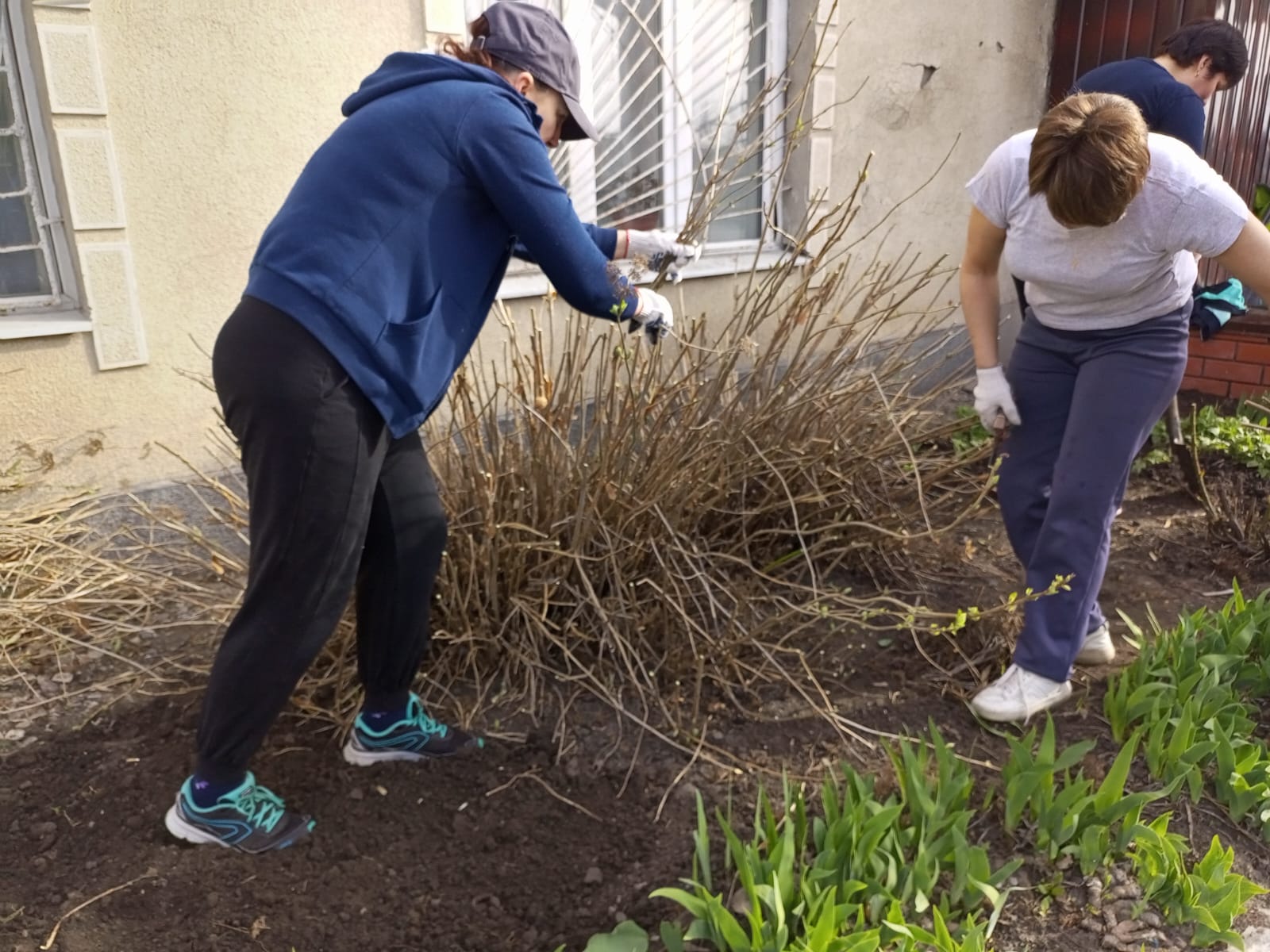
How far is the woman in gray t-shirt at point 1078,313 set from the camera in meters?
2.13

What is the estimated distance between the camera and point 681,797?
2.21 m

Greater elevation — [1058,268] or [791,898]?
[1058,268]

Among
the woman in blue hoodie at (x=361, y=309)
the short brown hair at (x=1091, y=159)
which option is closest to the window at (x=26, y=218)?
the woman in blue hoodie at (x=361, y=309)

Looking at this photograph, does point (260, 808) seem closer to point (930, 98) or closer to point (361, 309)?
point (361, 309)

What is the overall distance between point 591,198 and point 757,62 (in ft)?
4.72

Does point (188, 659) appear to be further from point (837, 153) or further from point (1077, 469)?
point (837, 153)

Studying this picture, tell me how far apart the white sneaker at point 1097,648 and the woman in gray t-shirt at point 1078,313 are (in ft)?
0.42

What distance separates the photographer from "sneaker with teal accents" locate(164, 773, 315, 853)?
1.98 metres

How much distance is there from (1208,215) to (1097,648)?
118 centimetres

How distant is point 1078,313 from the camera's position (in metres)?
2.40

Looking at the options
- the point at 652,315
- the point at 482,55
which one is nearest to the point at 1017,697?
the point at 652,315

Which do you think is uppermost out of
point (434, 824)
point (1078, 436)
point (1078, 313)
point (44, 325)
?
point (1078, 313)

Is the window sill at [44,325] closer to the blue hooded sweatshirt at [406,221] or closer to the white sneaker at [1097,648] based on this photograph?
the blue hooded sweatshirt at [406,221]

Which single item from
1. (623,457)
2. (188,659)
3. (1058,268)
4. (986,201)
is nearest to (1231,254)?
(1058,268)
